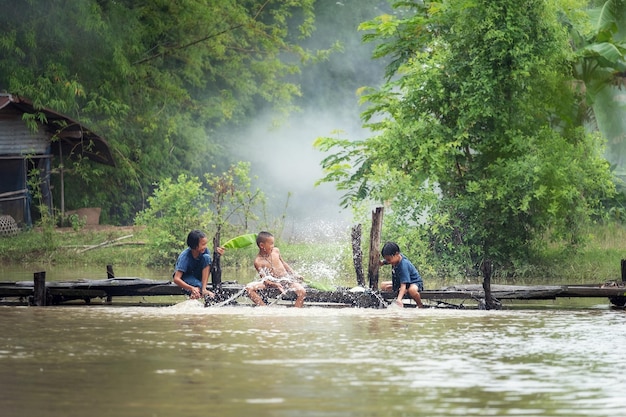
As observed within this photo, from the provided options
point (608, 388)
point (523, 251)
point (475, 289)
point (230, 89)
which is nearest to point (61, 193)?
point (230, 89)

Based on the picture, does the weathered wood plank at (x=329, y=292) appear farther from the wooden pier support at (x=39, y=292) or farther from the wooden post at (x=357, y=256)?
the wooden post at (x=357, y=256)

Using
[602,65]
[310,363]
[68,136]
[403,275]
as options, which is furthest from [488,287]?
[68,136]

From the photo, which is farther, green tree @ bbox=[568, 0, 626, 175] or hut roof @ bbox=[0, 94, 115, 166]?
hut roof @ bbox=[0, 94, 115, 166]

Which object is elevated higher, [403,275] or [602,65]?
[602,65]

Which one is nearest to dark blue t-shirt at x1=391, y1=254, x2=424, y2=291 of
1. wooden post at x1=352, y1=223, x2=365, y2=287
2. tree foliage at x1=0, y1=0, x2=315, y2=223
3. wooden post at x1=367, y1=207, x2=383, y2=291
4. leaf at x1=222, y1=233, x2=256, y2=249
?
wooden post at x1=367, y1=207, x2=383, y2=291

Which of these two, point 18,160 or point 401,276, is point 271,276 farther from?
point 18,160

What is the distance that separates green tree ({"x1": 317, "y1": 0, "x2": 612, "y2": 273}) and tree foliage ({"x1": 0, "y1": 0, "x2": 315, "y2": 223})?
1057 cm

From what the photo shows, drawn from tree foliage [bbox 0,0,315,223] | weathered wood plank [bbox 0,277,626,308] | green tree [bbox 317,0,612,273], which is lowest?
weathered wood plank [bbox 0,277,626,308]

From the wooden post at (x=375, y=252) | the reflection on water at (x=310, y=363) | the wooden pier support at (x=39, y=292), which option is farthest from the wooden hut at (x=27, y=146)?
the reflection on water at (x=310, y=363)

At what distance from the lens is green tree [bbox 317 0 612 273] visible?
22047mm

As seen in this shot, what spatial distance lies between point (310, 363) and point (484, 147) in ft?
44.1

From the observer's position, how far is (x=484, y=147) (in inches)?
910

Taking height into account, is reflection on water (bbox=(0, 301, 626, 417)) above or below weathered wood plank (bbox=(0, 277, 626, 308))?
below

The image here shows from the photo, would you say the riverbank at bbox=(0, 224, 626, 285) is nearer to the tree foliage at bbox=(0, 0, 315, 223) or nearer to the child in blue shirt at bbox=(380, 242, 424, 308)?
the tree foliage at bbox=(0, 0, 315, 223)
